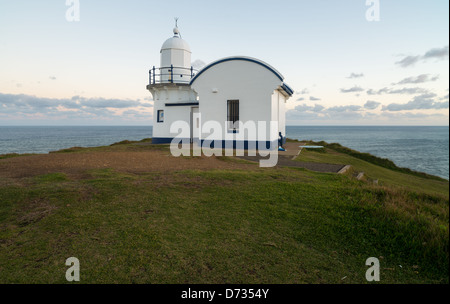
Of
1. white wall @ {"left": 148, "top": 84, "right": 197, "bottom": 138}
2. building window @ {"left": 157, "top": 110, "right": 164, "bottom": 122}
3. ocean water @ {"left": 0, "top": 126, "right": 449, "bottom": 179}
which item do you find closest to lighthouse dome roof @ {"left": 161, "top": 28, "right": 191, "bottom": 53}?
white wall @ {"left": 148, "top": 84, "right": 197, "bottom": 138}

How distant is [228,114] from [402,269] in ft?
48.2

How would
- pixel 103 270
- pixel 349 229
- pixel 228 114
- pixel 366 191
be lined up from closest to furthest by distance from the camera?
pixel 103 270
pixel 349 229
pixel 366 191
pixel 228 114

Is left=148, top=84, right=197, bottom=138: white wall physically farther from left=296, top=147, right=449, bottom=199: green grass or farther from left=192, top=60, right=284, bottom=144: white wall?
left=296, top=147, right=449, bottom=199: green grass

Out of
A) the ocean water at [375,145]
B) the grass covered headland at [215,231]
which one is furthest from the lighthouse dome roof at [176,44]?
the ocean water at [375,145]

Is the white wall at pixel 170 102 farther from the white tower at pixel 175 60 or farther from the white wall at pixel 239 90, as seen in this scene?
the white wall at pixel 239 90

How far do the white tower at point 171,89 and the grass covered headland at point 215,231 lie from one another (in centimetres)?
1470

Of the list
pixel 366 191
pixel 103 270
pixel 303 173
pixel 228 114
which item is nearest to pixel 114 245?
pixel 103 270

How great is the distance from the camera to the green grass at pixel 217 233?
3.98 meters

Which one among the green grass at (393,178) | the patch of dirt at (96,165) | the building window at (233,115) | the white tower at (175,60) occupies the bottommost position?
the green grass at (393,178)

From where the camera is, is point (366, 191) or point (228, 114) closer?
point (366, 191)

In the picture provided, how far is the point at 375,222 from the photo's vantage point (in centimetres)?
557

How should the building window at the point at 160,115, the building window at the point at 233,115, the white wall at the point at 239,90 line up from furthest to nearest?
1. the building window at the point at 160,115
2. the building window at the point at 233,115
3. the white wall at the point at 239,90
